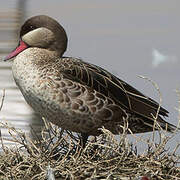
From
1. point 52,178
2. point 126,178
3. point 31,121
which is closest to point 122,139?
point 126,178

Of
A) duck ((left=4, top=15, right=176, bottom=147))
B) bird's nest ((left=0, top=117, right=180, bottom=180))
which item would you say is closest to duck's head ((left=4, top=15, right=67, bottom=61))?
duck ((left=4, top=15, right=176, bottom=147))

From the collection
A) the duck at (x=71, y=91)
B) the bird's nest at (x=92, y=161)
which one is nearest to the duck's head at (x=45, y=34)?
the duck at (x=71, y=91)

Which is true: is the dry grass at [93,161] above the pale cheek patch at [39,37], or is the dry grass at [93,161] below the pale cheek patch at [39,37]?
below

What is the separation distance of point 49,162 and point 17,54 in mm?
496

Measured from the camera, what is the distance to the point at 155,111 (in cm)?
234

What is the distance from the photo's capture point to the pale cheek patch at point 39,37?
2279 millimetres

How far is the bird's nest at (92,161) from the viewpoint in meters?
2.01

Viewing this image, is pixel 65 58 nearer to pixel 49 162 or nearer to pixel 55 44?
pixel 55 44

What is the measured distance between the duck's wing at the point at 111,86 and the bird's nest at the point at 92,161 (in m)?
0.15

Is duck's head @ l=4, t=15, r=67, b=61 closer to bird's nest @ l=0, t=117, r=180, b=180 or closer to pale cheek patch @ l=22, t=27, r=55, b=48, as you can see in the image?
pale cheek patch @ l=22, t=27, r=55, b=48

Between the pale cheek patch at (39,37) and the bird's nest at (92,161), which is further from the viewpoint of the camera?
the pale cheek patch at (39,37)

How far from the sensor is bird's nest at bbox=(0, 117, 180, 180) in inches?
79.1

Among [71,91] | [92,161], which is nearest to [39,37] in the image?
[71,91]

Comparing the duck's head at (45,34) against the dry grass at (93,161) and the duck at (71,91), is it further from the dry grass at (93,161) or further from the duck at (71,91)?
the dry grass at (93,161)
